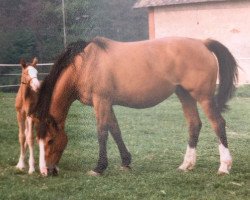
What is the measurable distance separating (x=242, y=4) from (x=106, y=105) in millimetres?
7246

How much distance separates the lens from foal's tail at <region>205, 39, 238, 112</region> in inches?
297

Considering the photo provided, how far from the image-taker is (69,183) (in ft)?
20.2

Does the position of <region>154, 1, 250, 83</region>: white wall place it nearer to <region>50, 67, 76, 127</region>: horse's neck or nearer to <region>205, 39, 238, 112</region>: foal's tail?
<region>205, 39, 238, 112</region>: foal's tail

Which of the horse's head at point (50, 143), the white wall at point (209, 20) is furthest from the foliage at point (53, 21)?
the horse's head at point (50, 143)

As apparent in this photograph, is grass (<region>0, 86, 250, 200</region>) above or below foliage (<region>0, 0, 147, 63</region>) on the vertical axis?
below

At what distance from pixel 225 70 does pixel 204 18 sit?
6.35m

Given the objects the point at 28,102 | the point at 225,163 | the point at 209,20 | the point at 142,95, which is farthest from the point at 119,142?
the point at 209,20

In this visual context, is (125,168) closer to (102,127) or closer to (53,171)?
(102,127)

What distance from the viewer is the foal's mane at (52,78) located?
6.86 metres

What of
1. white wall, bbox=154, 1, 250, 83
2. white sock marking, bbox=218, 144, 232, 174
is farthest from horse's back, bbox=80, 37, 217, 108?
white wall, bbox=154, 1, 250, 83

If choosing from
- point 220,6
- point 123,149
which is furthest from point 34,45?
point 123,149

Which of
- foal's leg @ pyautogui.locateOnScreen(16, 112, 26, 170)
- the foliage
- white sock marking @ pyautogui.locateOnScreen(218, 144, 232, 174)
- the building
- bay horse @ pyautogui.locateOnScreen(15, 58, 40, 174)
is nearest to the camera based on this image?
white sock marking @ pyautogui.locateOnScreen(218, 144, 232, 174)

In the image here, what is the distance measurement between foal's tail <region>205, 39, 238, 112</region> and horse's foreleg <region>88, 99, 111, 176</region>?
5.37ft

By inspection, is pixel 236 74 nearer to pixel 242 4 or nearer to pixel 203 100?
pixel 203 100
